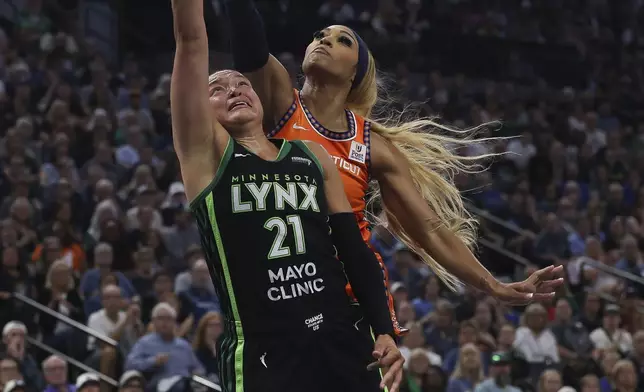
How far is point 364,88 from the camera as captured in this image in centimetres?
556

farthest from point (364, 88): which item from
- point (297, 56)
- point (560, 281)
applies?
point (297, 56)

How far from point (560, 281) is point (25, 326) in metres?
5.70

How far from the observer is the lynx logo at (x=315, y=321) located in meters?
4.14

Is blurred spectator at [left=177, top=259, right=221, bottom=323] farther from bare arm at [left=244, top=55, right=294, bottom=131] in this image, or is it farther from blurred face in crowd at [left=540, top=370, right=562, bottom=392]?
bare arm at [left=244, top=55, right=294, bottom=131]

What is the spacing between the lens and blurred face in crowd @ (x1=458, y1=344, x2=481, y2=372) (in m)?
10.2

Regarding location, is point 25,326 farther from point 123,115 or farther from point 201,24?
point 201,24

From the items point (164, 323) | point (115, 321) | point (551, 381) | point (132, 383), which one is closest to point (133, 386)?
point (132, 383)

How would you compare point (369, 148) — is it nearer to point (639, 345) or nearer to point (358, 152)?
point (358, 152)

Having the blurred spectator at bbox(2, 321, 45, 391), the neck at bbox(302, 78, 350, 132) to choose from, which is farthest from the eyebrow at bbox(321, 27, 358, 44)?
the blurred spectator at bbox(2, 321, 45, 391)

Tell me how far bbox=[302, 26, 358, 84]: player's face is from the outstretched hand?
1258 millimetres

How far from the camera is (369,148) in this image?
531 cm

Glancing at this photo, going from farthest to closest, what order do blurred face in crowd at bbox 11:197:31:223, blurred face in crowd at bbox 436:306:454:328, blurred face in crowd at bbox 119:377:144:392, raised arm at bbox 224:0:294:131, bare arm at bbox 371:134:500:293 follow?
blurred face in crowd at bbox 436:306:454:328, blurred face in crowd at bbox 11:197:31:223, blurred face in crowd at bbox 119:377:144:392, bare arm at bbox 371:134:500:293, raised arm at bbox 224:0:294:131

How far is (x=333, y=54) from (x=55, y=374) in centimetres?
445

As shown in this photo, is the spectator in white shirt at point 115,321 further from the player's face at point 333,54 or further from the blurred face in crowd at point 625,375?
the player's face at point 333,54
